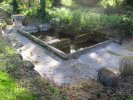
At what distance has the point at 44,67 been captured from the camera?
32.5ft

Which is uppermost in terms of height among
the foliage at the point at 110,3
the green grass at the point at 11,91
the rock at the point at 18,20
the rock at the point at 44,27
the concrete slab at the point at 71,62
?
the foliage at the point at 110,3

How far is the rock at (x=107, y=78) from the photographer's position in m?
7.35

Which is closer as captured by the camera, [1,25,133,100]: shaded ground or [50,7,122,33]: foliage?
[1,25,133,100]: shaded ground

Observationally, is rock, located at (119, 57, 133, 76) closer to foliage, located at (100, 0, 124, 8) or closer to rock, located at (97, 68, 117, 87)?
rock, located at (97, 68, 117, 87)

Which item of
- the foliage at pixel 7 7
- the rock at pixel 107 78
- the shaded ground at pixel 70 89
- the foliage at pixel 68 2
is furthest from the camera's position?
the foliage at pixel 68 2

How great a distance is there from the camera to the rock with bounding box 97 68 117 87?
7.35m

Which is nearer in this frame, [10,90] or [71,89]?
[10,90]

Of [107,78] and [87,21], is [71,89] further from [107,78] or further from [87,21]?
[87,21]

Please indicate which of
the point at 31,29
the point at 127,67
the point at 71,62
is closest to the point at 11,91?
the point at 127,67

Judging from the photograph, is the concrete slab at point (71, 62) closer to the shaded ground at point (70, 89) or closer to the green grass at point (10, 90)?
the shaded ground at point (70, 89)

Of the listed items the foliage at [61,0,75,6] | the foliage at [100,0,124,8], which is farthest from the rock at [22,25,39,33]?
the foliage at [100,0,124,8]

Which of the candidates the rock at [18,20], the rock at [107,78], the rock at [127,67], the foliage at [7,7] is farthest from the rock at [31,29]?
the rock at [107,78]

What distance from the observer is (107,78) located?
744 centimetres

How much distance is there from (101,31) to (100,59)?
312cm
